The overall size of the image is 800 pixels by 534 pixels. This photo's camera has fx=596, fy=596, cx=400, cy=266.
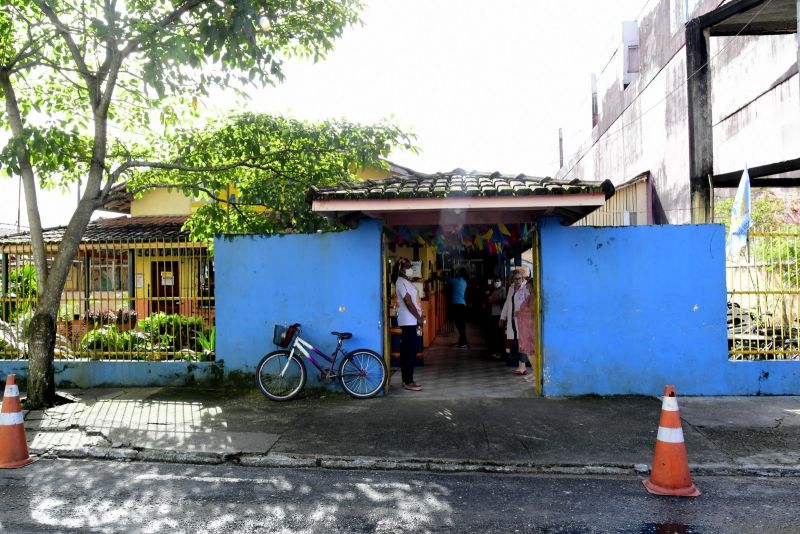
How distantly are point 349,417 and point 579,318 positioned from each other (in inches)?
127

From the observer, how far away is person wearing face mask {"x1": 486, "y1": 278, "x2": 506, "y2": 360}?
11.1 metres

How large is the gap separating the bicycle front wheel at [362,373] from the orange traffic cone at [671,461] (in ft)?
12.6

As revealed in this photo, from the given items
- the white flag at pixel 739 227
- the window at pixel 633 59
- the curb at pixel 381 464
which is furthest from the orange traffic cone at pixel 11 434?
the window at pixel 633 59

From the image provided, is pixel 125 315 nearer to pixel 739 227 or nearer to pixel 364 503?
pixel 364 503

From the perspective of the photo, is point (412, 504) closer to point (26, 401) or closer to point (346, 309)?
point (346, 309)

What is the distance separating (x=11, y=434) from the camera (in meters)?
5.49

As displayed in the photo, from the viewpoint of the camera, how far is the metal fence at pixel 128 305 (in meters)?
8.74

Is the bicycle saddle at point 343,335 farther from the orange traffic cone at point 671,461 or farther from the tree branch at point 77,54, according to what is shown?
the tree branch at point 77,54

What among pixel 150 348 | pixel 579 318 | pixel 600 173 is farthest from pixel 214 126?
pixel 600 173

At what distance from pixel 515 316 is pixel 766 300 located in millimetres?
3483

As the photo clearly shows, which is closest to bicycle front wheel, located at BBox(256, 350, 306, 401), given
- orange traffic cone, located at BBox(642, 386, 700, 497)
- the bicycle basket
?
the bicycle basket

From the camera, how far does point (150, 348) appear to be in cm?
877

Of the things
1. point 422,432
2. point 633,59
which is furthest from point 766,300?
point 633,59

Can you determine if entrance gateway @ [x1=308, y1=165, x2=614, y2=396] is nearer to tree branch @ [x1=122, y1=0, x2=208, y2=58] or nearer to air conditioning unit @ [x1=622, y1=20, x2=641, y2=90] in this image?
tree branch @ [x1=122, y1=0, x2=208, y2=58]
